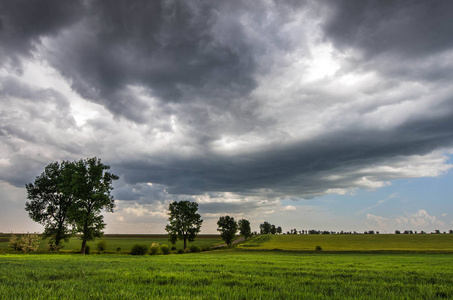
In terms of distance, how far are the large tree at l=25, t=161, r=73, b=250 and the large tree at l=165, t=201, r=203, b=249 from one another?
32396 millimetres

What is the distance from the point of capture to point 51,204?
181ft

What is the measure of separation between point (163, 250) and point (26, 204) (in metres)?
32.7

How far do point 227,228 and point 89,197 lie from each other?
67.6 meters

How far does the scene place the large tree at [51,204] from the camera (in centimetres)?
5331

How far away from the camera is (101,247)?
57.4 m

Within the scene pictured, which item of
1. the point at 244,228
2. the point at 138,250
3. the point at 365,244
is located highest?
the point at 138,250

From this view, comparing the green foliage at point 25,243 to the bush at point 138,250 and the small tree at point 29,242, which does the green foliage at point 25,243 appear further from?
the bush at point 138,250

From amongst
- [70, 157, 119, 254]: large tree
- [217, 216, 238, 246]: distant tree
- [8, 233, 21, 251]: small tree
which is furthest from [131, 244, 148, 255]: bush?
[217, 216, 238, 246]: distant tree

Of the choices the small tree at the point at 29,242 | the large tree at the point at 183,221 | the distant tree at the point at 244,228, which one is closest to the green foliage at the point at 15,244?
the small tree at the point at 29,242

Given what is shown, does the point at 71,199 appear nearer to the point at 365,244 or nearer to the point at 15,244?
the point at 15,244

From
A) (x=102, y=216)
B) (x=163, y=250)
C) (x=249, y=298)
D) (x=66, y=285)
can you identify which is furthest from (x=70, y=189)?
(x=249, y=298)

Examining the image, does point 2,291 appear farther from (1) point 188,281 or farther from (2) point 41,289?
(1) point 188,281

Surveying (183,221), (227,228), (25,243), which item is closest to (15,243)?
(25,243)

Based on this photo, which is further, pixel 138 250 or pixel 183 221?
pixel 183 221
